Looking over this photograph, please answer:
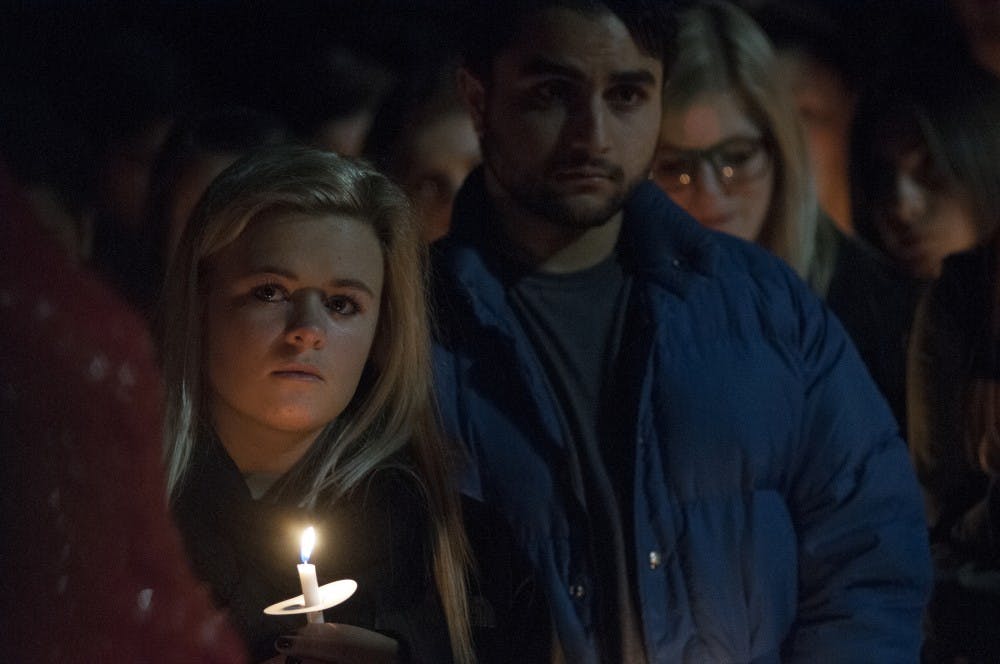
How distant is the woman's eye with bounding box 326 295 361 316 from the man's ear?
0.42m

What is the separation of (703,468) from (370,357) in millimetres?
623

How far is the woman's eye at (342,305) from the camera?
213 cm

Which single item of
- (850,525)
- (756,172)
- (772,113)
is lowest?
(850,525)

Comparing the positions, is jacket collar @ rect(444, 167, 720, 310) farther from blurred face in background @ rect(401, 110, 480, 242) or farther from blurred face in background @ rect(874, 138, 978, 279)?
blurred face in background @ rect(874, 138, 978, 279)

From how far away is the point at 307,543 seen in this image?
1.97 meters

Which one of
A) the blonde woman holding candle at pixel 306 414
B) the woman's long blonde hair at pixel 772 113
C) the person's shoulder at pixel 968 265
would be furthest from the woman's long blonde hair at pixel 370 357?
the person's shoulder at pixel 968 265

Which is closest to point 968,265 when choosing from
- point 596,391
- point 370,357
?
point 596,391

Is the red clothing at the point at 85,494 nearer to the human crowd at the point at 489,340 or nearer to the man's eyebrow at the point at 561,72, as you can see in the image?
the human crowd at the point at 489,340

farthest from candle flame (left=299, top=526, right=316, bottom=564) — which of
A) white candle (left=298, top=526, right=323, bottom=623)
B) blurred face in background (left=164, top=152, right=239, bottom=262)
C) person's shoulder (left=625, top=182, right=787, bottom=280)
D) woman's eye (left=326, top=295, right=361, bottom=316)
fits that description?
person's shoulder (left=625, top=182, right=787, bottom=280)

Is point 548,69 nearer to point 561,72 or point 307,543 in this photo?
point 561,72

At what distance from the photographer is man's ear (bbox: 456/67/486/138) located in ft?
7.59

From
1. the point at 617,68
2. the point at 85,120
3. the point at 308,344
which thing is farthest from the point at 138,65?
the point at 617,68

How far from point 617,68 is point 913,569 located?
1071mm

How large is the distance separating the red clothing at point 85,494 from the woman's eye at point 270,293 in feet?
0.78
